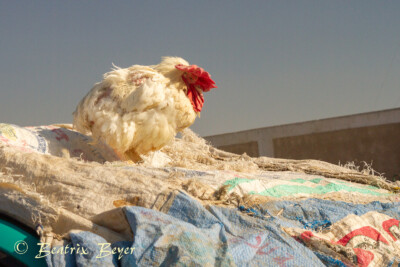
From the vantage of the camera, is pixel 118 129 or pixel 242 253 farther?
pixel 118 129

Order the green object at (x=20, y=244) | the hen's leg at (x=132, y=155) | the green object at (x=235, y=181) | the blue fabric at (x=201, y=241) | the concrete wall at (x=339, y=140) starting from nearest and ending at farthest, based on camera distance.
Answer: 1. the blue fabric at (x=201, y=241)
2. the green object at (x=20, y=244)
3. the green object at (x=235, y=181)
4. the hen's leg at (x=132, y=155)
5. the concrete wall at (x=339, y=140)

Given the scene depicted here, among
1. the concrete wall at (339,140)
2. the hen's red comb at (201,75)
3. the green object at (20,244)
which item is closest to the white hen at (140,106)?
the hen's red comb at (201,75)

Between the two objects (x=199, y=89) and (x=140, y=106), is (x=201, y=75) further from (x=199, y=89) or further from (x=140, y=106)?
(x=140, y=106)

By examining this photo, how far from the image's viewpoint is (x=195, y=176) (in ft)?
5.84

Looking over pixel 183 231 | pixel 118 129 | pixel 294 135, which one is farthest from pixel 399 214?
pixel 294 135

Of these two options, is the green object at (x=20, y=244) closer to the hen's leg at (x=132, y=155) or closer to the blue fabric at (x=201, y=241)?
the blue fabric at (x=201, y=241)

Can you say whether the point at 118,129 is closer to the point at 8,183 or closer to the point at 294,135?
the point at 8,183

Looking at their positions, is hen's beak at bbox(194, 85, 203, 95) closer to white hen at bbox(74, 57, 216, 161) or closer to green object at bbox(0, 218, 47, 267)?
white hen at bbox(74, 57, 216, 161)

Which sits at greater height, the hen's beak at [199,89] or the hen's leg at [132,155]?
the hen's beak at [199,89]

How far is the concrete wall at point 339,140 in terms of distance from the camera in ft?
22.1

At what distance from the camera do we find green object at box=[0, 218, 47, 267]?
129 centimetres

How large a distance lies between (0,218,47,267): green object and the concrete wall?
→ 6.11 m

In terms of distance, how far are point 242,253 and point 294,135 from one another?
20.0ft

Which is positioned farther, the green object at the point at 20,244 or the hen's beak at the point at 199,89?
the hen's beak at the point at 199,89
